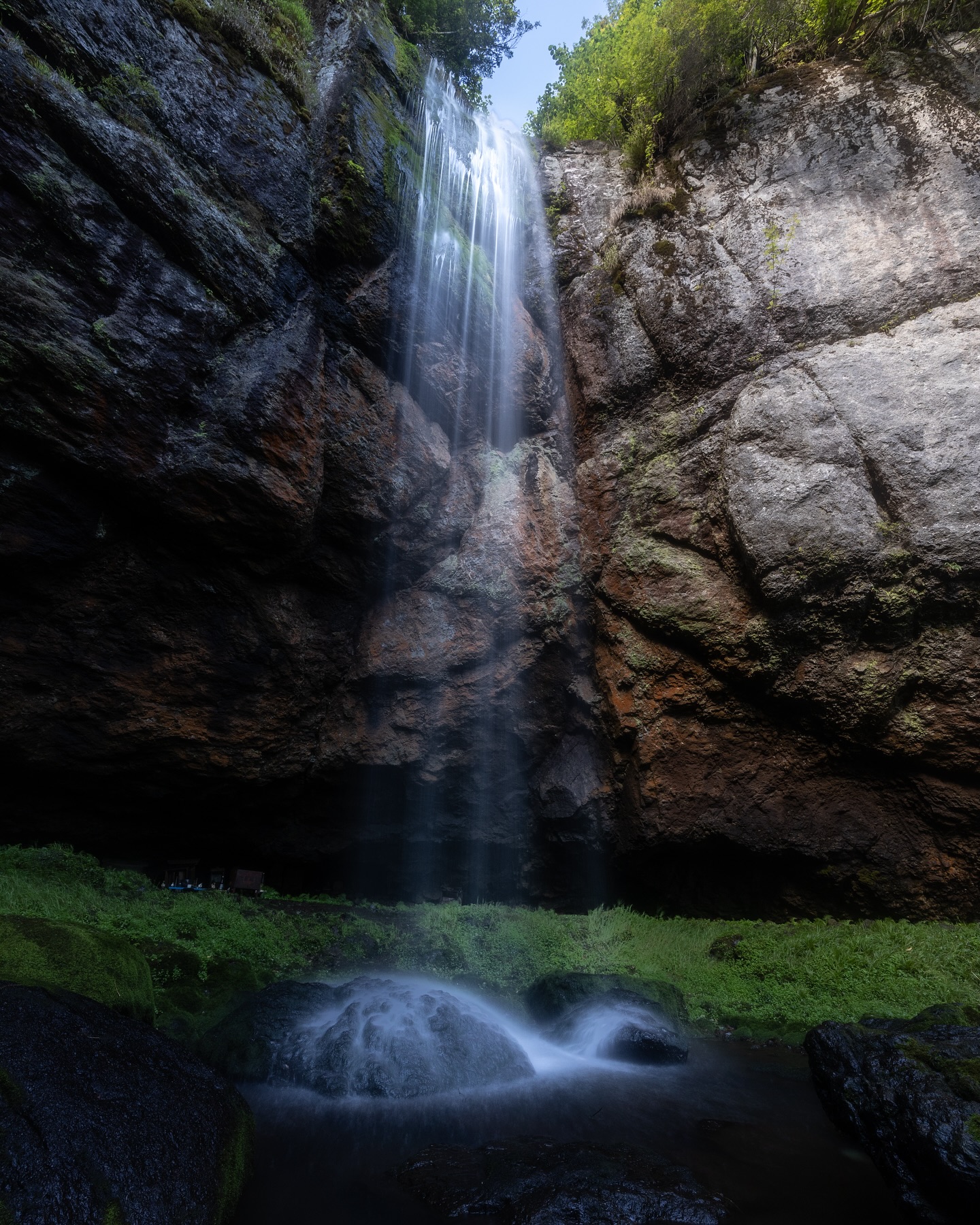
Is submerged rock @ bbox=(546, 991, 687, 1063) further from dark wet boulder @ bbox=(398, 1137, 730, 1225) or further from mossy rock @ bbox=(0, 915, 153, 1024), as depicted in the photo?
mossy rock @ bbox=(0, 915, 153, 1024)

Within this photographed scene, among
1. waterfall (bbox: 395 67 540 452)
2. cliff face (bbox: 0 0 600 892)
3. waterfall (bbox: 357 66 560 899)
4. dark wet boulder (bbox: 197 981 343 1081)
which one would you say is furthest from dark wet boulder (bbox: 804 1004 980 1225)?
waterfall (bbox: 395 67 540 452)

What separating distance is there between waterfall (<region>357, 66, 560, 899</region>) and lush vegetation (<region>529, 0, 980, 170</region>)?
453 cm

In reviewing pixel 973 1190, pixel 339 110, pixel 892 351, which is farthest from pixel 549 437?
pixel 973 1190

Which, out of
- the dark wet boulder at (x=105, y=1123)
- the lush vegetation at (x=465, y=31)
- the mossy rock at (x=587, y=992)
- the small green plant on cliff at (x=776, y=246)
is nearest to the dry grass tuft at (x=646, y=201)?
the small green plant on cliff at (x=776, y=246)

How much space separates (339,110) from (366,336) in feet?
11.7

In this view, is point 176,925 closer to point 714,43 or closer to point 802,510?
point 802,510

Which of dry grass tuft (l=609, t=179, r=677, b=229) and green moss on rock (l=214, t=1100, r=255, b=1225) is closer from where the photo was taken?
green moss on rock (l=214, t=1100, r=255, b=1225)

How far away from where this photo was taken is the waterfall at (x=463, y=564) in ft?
32.3

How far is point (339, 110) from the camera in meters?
9.82

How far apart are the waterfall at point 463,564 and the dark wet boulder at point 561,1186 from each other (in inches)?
244

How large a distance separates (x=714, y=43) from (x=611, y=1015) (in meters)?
16.0

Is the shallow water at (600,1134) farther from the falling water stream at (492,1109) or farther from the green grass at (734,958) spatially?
the green grass at (734,958)

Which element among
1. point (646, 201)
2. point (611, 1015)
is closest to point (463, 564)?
point (611, 1015)

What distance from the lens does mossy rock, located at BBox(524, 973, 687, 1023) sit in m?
6.74
